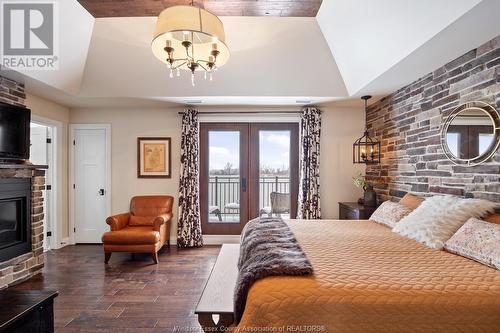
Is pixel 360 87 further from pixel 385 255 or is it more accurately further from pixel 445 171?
pixel 385 255

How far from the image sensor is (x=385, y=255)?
202cm

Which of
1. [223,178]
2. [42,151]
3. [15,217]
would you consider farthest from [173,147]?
[15,217]

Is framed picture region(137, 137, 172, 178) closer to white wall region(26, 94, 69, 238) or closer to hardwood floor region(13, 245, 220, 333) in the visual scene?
white wall region(26, 94, 69, 238)

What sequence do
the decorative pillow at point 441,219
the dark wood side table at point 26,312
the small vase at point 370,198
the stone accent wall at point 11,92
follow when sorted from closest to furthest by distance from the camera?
the dark wood side table at point 26,312
the decorative pillow at point 441,219
the stone accent wall at point 11,92
the small vase at point 370,198

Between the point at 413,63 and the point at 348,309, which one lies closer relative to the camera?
the point at 348,309

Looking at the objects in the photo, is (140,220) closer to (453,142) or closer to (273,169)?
(273,169)

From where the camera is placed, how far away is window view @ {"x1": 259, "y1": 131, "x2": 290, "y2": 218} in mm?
4941

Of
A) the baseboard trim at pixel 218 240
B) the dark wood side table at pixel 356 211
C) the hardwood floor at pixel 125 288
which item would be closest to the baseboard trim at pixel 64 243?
the hardwood floor at pixel 125 288

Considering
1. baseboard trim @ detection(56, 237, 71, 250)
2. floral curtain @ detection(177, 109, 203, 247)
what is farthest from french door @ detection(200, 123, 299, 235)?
baseboard trim @ detection(56, 237, 71, 250)

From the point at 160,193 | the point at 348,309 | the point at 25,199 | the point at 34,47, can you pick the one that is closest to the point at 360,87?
the point at 348,309

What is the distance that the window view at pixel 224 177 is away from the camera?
16.2ft

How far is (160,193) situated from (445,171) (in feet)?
13.9

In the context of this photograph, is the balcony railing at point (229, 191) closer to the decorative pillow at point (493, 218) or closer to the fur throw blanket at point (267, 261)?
the fur throw blanket at point (267, 261)

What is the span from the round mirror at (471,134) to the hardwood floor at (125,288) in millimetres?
2956
